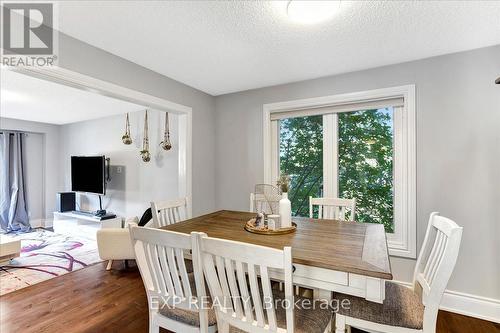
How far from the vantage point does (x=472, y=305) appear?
2.12 meters

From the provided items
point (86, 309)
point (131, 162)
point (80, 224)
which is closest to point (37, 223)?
point (80, 224)

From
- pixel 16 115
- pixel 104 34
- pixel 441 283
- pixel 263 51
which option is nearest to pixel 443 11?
pixel 263 51

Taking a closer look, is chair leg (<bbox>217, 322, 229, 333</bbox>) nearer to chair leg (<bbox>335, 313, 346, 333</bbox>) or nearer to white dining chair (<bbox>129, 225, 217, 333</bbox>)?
white dining chair (<bbox>129, 225, 217, 333</bbox>)

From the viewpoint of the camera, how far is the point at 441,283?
118 cm

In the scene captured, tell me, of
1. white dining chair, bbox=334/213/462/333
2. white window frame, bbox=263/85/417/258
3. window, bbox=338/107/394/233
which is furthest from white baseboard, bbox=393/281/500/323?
white dining chair, bbox=334/213/462/333

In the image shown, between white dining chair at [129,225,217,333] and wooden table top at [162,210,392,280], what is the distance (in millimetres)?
420

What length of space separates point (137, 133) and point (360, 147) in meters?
3.77

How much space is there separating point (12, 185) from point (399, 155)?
7.28 meters

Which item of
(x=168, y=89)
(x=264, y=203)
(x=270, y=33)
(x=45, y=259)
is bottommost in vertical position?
(x=45, y=259)

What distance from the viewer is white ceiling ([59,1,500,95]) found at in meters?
1.58

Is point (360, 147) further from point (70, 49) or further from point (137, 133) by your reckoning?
point (137, 133)

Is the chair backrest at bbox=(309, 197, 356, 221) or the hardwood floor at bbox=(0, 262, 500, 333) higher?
the chair backrest at bbox=(309, 197, 356, 221)

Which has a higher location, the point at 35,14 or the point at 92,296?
the point at 35,14

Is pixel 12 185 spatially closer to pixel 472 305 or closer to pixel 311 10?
pixel 311 10
